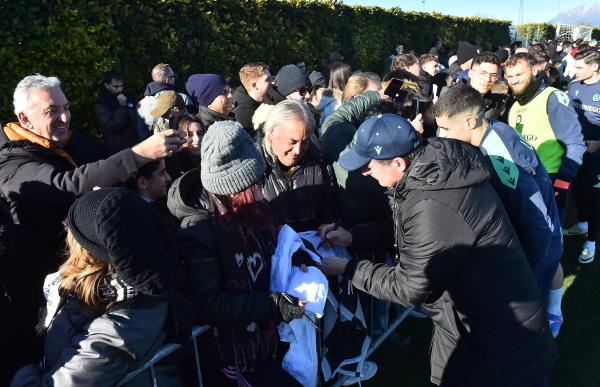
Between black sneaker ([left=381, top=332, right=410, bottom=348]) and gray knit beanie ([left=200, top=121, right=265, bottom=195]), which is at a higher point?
gray knit beanie ([left=200, top=121, right=265, bottom=195])

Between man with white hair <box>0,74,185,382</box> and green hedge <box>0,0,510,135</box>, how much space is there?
3.07m

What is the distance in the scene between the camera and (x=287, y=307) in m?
2.09

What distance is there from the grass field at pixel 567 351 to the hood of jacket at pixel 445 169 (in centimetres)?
211

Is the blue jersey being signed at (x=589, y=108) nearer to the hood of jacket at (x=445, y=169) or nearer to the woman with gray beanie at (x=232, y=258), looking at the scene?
the hood of jacket at (x=445, y=169)

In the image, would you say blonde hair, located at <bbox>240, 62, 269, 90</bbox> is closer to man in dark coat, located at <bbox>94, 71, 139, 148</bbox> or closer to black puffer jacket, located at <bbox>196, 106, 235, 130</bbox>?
black puffer jacket, located at <bbox>196, 106, 235, 130</bbox>

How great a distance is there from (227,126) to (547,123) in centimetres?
353

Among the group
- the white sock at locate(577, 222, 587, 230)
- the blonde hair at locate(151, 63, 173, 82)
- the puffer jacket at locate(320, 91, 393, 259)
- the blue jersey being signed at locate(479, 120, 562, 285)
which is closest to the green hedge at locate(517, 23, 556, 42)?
the white sock at locate(577, 222, 587, 230)

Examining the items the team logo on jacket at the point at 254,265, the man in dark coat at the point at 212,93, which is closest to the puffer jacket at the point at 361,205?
the team logo on jacket at the point at 254,265

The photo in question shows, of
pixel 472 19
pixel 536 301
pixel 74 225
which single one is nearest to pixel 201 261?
pixel 74 225

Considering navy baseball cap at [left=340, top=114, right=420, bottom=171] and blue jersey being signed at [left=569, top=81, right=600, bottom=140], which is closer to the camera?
navy baseball cap at [left=340, top=114, right=420, bottom=171]

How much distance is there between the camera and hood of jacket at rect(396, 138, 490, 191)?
212cm

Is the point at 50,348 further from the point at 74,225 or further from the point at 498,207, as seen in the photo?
the point at 498,207

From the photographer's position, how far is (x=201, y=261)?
1.99m

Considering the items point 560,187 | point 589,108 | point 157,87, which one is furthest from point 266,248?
point 589,108
